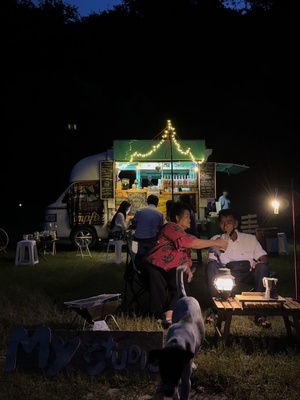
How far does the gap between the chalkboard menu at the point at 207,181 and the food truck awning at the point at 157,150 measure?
0.32m

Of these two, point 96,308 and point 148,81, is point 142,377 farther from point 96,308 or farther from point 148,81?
point 148,81

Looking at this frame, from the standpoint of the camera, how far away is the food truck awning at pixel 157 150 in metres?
11.6

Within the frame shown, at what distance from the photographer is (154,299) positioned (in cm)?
490

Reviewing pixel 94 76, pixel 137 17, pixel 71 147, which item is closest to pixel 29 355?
pixel 71 147

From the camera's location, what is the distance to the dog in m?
2.15

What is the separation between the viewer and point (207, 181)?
469 inches

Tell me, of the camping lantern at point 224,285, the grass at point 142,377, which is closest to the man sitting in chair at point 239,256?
the grass at point 142,377

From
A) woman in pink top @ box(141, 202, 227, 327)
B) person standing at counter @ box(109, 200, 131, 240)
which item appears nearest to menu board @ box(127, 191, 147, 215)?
person standing at counter @ box(109, 200, 131, 240)

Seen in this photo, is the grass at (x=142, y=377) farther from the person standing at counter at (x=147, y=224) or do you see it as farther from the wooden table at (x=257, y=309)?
the person standing at counter at (x=147, y=224)

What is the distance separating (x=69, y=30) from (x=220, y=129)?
11217 millimetres

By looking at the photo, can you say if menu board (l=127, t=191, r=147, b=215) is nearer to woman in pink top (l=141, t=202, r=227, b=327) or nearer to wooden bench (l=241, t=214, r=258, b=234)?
wooden bench (l=241, t=214, r=258, b=234)

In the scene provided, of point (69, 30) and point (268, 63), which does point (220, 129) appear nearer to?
point (268, 63)

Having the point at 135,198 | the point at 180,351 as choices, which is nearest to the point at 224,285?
the point at 180,351

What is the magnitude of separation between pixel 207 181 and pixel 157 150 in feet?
4.47
